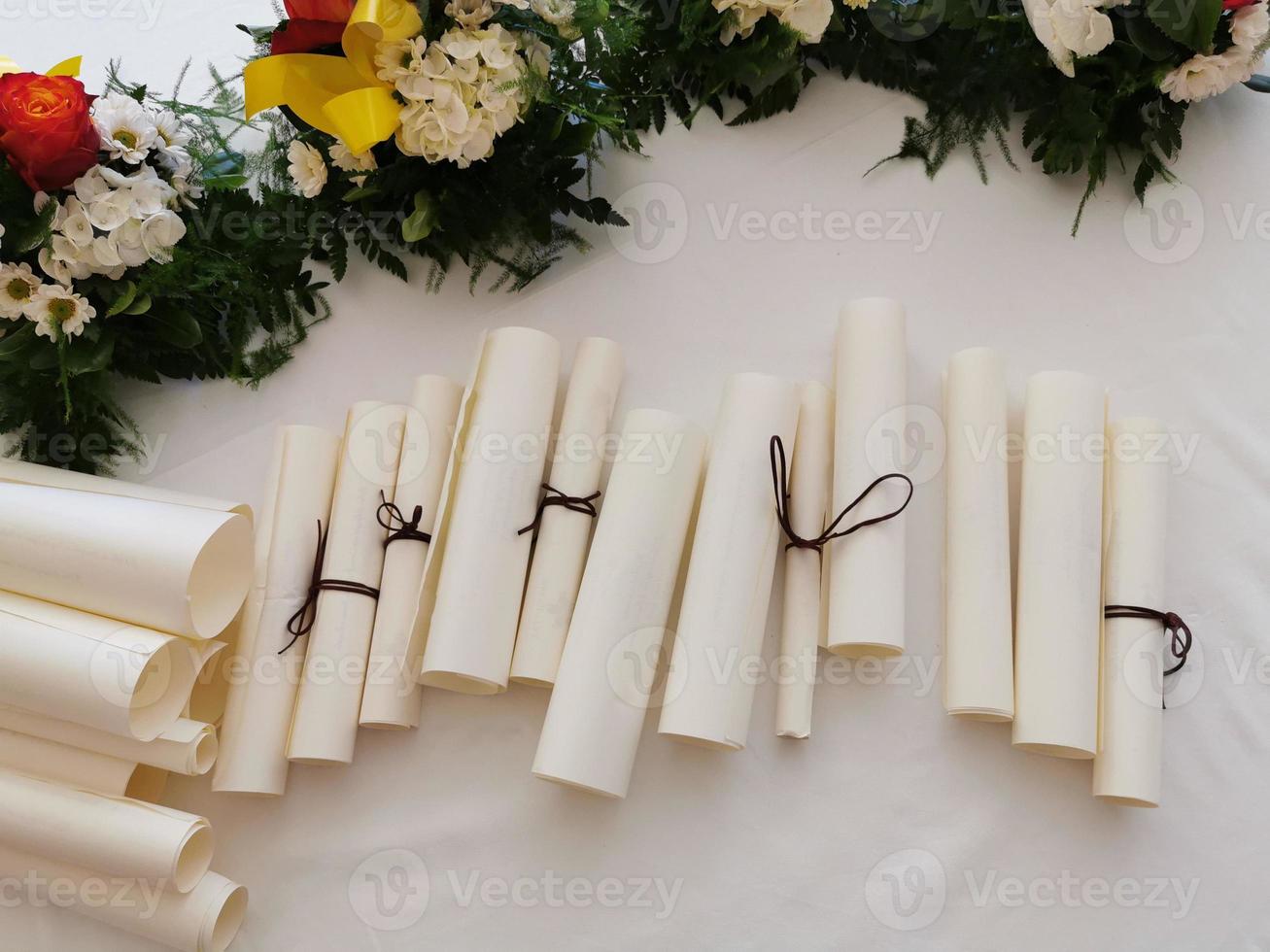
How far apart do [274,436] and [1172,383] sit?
4.25ft

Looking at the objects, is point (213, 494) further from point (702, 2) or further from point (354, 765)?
point (702, 2)

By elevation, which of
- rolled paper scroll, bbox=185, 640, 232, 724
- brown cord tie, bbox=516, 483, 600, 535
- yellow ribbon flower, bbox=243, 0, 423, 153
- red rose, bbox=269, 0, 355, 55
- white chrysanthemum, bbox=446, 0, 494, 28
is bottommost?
rolled paper scroll, bbox=185, 640, 232, 724

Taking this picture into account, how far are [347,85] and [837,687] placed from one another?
3.40 ft

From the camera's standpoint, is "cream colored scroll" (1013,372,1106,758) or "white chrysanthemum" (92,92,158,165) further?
"white chrysanthemum" (92,92,158,165)

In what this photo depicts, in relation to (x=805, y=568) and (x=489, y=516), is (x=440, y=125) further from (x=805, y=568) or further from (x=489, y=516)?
(x=805, y=568)

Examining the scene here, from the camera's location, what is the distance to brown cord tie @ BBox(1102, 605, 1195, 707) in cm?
128

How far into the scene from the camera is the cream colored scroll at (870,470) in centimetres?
127

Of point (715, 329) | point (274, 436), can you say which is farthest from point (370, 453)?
point (715, 329)

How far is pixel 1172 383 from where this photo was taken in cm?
145

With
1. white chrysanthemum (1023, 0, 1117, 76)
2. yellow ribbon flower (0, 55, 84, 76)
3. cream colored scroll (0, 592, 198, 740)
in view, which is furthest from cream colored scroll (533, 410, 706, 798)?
yellow ribbon flower (0, 55, 84, 76)

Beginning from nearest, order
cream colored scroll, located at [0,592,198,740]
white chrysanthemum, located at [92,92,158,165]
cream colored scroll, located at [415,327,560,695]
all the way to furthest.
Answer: cream colored scroll, located at [0,592,198,740], cream colored scroll, located at [415,327,560,695], white chrysanthemum, located at [92,92,158,165]

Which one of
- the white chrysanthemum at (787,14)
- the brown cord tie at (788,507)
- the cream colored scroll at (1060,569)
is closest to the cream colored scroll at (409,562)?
the brown cord tie at (788,507)

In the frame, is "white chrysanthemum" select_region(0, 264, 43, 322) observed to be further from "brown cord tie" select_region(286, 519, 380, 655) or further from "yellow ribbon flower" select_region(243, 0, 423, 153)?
"brown cord tie" select_region(286, 519, 380, 655)

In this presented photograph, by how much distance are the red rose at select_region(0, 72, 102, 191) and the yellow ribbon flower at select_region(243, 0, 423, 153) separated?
0.72 feet
